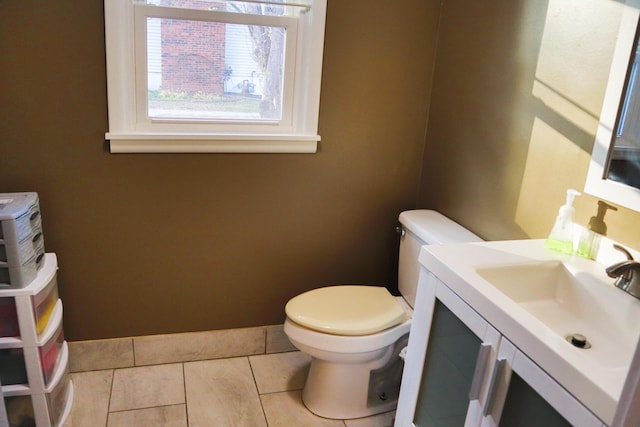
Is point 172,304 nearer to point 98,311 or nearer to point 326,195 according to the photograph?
point 98,311

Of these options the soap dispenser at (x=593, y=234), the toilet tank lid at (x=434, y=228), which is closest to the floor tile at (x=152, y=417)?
the toilet tank lid at (x=434, y=228)

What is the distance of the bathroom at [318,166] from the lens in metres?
1.69

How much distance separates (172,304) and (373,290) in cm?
88

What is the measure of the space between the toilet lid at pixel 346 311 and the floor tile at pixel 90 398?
2.71 feet

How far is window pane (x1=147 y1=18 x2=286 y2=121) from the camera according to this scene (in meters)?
1.97

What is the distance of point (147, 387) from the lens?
2.12 m

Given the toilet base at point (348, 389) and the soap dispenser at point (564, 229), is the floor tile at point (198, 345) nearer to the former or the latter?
the toilet base at point (348, 389)

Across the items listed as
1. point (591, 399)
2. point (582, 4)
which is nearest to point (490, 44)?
point (582, 4)

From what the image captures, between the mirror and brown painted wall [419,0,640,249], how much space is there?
0.04 m

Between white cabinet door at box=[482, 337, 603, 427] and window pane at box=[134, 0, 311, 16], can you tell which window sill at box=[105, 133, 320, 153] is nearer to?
window pane at box=[134, 0, 311, 16]

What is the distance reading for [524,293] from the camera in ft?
4.63

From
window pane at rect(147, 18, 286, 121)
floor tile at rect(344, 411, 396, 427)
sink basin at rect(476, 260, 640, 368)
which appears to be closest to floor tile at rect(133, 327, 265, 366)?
floor tile at rect(344, 411, 396, 427)

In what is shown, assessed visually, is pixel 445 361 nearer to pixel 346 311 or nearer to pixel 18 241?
pixel 346 311

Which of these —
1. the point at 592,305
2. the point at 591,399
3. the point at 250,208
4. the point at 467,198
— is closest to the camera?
the point at 591,399
